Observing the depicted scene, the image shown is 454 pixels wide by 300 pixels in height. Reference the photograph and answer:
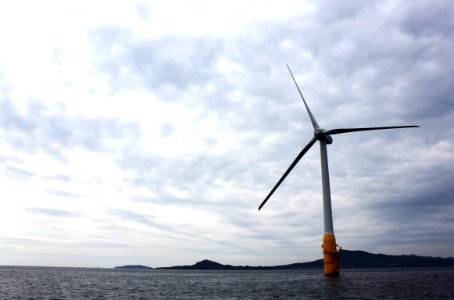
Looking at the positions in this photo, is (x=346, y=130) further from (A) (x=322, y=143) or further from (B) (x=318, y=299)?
(B) (x=318, y=299)

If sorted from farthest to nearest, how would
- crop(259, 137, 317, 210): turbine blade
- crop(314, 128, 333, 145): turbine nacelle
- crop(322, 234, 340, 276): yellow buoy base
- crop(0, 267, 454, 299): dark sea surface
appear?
crop(314, 128, 333, 145): turbine nacelle → crop(259, 137, 317, 210): turbine blade → crop(322, 234, 340, 276): yellow buoy base → crop(0, 267, 454, 299): dark sea surface

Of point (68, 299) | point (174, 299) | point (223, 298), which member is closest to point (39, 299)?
point (68, 299)

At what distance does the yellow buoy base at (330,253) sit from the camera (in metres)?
74.1

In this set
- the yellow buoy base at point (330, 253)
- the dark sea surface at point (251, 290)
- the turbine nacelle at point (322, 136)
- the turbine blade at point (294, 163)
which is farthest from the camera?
the turbine nacelle at point (322, 136)

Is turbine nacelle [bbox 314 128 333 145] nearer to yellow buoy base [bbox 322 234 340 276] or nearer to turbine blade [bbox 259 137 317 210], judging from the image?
turbine blade [bbox 259 137 317 210]

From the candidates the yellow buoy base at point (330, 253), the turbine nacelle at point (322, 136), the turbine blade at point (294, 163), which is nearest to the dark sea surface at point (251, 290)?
the yellow buoy base at point (330, 253)

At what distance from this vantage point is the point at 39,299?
192ft

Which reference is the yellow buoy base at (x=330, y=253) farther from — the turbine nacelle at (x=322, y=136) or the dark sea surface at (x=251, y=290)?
the turbine nacelle at (x=322, y=136)

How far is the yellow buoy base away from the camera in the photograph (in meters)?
74.1

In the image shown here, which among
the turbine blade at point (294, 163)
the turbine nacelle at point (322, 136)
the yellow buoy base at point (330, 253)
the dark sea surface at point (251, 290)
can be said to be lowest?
the dark sea surface at point (251, 290)

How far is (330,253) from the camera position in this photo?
75188 mm

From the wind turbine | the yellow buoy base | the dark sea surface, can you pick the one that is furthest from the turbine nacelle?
the dark sea surface

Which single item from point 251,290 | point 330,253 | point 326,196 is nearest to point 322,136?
point 326,196

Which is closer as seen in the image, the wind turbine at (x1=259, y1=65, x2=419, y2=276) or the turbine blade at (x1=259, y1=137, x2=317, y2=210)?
the wind turbine at (x1=259, y1=65, x2=419, y2=276)
